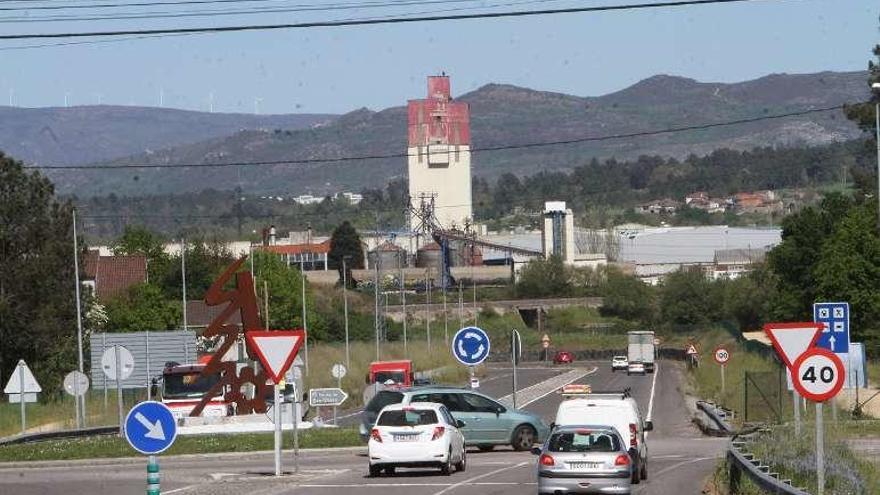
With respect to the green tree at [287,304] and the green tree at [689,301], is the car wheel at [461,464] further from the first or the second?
the green tree at [689,301]

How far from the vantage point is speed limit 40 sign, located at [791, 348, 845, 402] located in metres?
20.4

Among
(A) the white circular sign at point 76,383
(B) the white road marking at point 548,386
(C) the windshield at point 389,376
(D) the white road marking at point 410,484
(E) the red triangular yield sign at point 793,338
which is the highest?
(E) the red triangular yield sign at point 793,338

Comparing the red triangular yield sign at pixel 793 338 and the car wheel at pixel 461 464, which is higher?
the red triangular yield sign at pixel 793 338

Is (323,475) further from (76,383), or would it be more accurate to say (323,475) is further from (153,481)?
(76,383)

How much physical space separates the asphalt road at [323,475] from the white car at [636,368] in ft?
192

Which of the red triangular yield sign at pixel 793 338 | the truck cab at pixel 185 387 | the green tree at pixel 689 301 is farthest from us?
the green tree at pixel 689 301

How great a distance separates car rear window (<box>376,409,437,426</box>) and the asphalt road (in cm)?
101

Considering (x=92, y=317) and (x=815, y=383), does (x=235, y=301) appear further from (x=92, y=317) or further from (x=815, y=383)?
(x=92, y=317)

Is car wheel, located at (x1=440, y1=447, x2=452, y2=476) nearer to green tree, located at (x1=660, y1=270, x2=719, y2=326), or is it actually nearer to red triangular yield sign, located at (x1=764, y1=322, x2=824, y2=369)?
red triangular yield sign, located at (x1=764, y1=322, x2=824, y2=369)

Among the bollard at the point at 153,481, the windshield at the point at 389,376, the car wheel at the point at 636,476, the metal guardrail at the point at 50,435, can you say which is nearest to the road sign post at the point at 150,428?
the bollard at the point at 153,481

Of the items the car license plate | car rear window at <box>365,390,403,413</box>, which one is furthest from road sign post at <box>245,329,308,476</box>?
car rear window at <box>365,390,403,413</box>

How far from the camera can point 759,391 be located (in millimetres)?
49531

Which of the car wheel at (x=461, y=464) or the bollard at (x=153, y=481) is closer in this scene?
the bollard at (x=153, y=481)

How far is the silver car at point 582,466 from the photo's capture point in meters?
25.5
